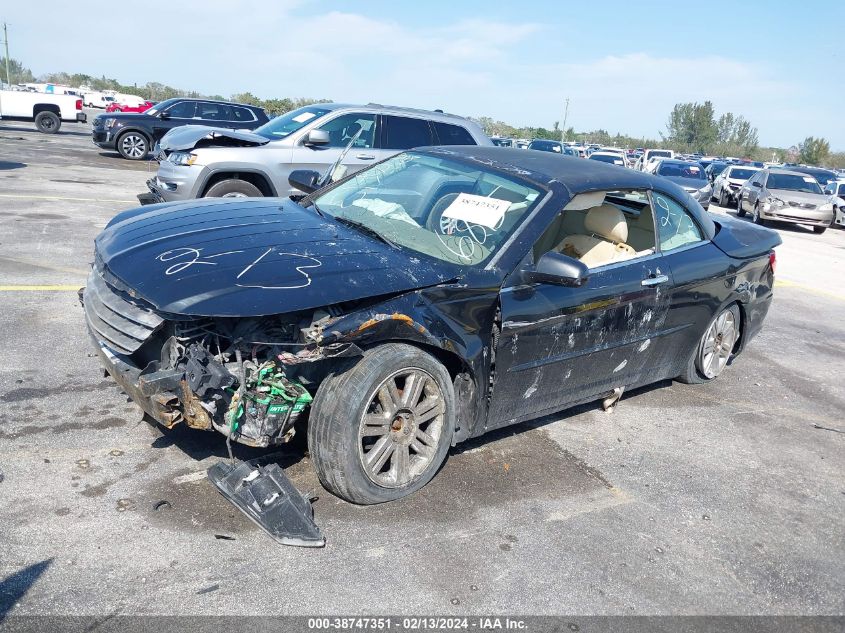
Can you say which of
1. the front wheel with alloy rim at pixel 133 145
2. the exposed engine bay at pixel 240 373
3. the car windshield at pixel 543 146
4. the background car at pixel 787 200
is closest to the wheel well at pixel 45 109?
the front wheel with alloy rim at pixel 133 145

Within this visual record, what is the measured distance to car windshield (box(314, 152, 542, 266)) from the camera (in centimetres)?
408

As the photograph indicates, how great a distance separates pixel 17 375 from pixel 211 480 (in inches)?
78.7

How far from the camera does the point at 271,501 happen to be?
3260mm

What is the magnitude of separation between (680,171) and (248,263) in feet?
63.6

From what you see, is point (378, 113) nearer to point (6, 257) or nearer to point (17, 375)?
point (6, 257)

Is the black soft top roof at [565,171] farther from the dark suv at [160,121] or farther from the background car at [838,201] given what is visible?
the background car at [838,201]

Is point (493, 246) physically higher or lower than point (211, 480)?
higher

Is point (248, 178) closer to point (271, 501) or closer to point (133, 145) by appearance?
point (271, 501)

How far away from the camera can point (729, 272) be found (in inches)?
216

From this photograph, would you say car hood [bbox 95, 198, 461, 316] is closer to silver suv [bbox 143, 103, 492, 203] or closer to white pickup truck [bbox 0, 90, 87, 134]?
silver suv [bbox 143, 103, 492, 203]

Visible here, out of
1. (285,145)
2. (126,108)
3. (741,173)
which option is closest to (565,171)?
(285,145)

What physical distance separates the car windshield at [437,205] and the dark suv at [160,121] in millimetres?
15138

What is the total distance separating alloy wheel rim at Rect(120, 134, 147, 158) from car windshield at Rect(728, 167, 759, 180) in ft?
59.2

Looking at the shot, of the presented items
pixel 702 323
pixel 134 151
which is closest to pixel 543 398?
pixel 702 323
